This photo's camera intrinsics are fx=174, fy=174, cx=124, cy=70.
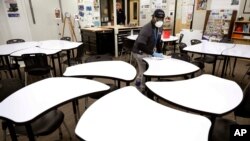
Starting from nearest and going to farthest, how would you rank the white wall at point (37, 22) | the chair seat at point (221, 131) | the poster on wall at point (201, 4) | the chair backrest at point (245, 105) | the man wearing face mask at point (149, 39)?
the chair seat at point (221, 131), the chair backrest at point (245, 105), the man wearing face mask at point (149, 39), the white wall at point (37, 22), the poster on wall at point (201, 4)

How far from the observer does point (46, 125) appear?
5.52 ft

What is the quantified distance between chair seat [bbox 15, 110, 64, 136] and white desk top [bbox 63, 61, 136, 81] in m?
0.56

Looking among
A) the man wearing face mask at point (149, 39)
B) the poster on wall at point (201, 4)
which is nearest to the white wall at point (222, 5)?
the poster on wall at point (201, 4)

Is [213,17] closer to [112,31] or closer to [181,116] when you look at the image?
[112,31]

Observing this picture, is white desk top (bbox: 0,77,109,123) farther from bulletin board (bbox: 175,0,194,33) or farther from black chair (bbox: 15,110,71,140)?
bulletin board (bbox: 175,0,194,33)

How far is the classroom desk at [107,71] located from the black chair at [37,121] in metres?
0.53

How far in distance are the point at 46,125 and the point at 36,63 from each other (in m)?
1.88

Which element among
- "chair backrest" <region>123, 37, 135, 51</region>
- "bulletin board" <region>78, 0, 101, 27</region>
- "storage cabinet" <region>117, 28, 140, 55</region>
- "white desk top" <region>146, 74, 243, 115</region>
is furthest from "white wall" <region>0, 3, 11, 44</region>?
"white desk top" <region>146, 74, 243, 115</region>

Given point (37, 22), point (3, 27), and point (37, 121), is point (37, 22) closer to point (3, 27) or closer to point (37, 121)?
point (3, 27)

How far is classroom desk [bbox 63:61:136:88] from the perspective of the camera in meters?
2.01

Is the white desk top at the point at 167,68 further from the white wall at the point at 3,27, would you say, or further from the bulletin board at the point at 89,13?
the bulletin board at the point at 89,13

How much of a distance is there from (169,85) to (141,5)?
6072mm

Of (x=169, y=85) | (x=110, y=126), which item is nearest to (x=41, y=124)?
(x=110, y=126)

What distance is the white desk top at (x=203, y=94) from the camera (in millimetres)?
1372
